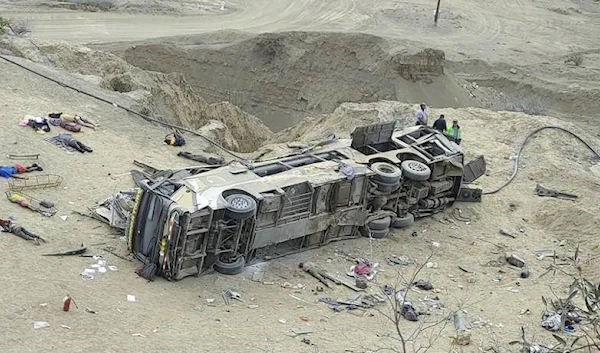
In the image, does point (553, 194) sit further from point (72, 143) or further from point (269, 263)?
point (72, 143)

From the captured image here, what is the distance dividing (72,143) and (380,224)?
6.86 m

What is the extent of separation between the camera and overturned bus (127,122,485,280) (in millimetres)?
13617

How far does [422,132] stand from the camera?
19.0 m

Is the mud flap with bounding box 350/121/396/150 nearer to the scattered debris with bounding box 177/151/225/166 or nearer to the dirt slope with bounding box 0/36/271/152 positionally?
the scattered debris with bounding box 177/151/225/166

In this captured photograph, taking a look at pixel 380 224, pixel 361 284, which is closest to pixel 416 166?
pixel 380 224

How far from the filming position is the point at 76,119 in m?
19.9

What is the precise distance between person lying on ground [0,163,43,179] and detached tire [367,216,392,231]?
657 centimetres

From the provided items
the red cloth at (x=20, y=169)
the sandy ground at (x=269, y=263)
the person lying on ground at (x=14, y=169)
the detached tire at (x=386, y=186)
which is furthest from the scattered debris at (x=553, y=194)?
the red cloth at (x=20, y=169)

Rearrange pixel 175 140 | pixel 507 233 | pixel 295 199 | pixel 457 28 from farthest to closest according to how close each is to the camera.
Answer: pixel 457 28
pixel 175 140
pixel 507 233
pixel 295 199

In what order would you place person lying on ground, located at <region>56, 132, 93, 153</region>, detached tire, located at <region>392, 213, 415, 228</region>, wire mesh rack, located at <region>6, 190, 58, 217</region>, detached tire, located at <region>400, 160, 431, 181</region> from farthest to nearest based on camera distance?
person lying on ground, located at <region>56, 132, 93, 153</region>, detached tire, located at <region>392, 213, 415, 228</region>, detached tire, located at <region>400, 160, 431, 181</region>, wire mesh rack, located at <region>6, 190, 58, 217</region>

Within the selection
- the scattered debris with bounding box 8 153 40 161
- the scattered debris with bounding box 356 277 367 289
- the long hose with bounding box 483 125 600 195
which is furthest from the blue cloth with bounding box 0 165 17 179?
the long hose with bounding box 483 125 600 195

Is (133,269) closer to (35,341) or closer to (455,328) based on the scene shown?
(35,341)

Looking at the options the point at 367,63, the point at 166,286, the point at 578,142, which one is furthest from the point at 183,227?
the point at 367,63

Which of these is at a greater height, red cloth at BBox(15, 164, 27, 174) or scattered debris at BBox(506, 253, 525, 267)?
red cloth at BBox(15, 164, 27, 174)
